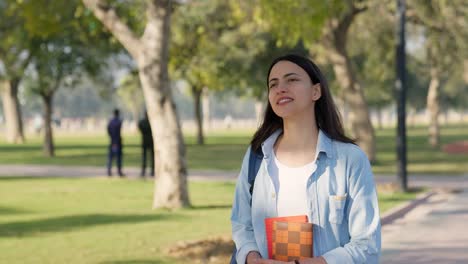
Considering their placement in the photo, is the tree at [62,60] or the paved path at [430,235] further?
the tree at [62,60]

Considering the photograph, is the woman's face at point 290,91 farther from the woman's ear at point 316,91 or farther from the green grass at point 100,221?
the green grass at point 100,221

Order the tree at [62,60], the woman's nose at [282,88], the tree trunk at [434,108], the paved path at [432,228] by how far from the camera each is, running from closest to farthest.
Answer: the woman's nose at [282,88] → the paved path at [432,228] → the tree at [62,60] → the tree trunk at [434,108]

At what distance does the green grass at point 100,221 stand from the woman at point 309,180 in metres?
6.33

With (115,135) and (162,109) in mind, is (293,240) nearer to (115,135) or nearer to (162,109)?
(162,109)

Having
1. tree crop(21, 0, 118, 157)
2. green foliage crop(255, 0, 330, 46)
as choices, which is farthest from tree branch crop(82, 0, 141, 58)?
tree crop(21, 0, 118, 157)

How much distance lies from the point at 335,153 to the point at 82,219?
11.2m

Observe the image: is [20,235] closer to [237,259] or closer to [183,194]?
[183,194]

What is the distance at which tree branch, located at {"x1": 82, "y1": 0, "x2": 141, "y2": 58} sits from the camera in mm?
15359

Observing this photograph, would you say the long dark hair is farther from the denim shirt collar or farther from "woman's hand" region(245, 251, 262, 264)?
"woman's hand" region(245, 251, 262, 264)

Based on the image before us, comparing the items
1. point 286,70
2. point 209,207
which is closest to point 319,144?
point 286,70

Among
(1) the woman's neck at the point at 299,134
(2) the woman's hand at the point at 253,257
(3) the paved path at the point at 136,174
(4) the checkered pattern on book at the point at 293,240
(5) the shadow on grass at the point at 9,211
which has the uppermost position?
(1) the woman's neck at the point at 299,134

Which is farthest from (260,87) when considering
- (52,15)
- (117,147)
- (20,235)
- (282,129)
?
(282,129)

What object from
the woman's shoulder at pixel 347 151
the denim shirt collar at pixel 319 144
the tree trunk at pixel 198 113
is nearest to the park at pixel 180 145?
the denim shirt collar at pixel 319 144

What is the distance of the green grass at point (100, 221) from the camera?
10547mm
